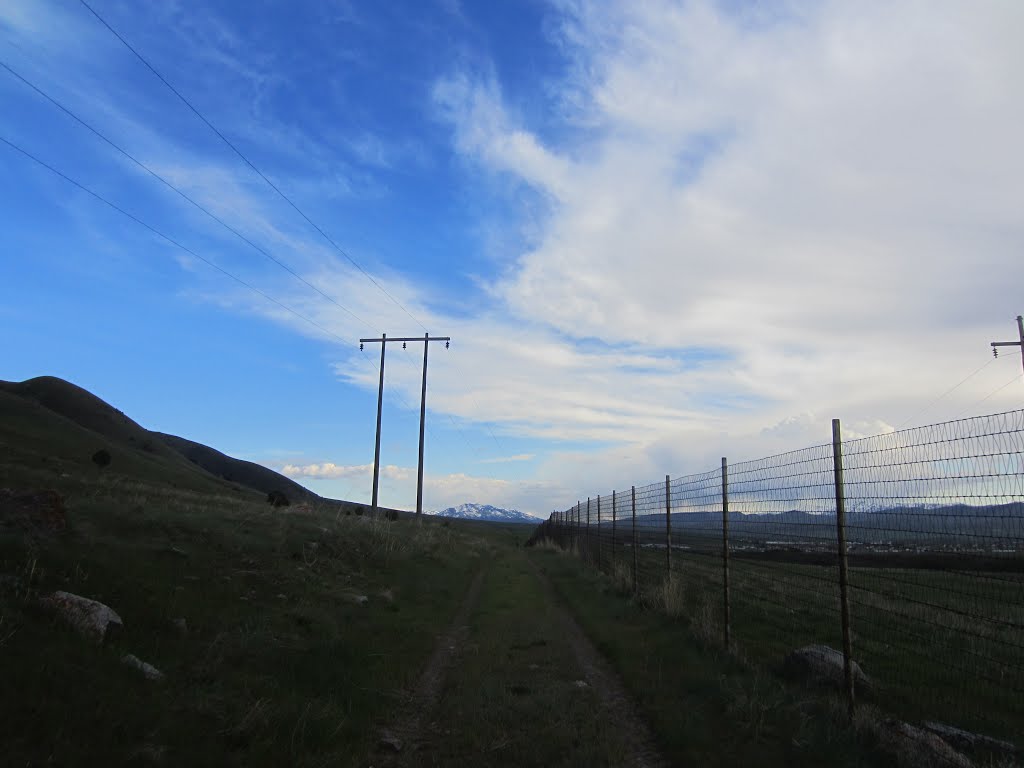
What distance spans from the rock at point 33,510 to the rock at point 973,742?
11.1 meters

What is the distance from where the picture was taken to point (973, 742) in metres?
5.84

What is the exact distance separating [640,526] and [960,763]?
13.0 metres

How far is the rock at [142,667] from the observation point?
6000mm

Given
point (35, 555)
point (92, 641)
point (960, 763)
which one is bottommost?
point (960, 763)

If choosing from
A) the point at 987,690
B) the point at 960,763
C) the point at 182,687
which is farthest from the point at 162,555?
the point at 987,690

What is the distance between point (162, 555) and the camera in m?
10.7

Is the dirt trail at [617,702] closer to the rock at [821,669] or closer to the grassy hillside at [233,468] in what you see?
the rock at [821,669]

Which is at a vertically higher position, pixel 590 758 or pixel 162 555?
pixel 162 555

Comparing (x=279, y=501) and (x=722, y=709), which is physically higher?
(x=279, y=501)

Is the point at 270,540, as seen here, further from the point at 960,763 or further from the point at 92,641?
the point at 960,763

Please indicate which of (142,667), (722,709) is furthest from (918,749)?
(142,667)

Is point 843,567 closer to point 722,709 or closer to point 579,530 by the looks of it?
point 722,709

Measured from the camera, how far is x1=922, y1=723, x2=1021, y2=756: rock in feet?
18.6

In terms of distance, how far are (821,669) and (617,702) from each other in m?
2.37
